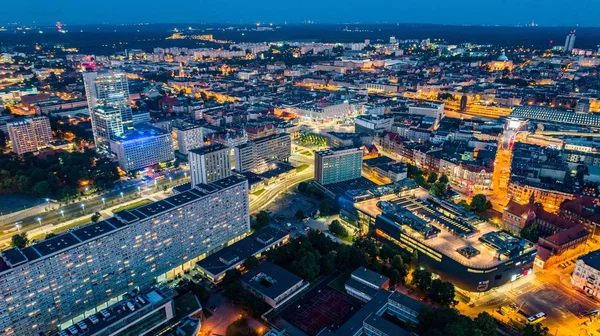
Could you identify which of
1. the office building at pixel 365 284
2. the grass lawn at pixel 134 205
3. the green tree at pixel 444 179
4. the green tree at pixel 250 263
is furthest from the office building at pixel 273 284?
the green tree at pixel 444 179

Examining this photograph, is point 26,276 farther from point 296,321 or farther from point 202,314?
point 296,321

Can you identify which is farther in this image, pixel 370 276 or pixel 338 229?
pixel 338 229

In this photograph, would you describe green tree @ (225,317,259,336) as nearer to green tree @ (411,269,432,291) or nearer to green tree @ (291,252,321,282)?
green tree @ (291,252,321,282)

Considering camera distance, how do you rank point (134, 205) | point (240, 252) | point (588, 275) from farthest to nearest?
point (134, 205)
point (240, 252)
point (588, 275)

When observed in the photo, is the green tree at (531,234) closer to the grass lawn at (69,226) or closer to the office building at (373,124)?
the office building at (373,124)

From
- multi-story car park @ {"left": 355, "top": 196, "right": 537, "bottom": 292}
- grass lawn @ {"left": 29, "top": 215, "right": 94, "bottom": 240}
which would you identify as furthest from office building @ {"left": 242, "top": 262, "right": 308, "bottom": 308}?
grass lawn @ {"left": 29, "top": 215, "right": 94, "bottom": 240}

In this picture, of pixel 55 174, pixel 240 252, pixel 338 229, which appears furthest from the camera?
pixel 55 174

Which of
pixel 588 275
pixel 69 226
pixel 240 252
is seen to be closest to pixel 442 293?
pixel 588 275

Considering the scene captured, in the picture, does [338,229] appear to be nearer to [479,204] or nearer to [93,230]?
[479,204]

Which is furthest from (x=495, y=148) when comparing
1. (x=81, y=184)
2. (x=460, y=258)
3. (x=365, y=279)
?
(x=81, y=184)
